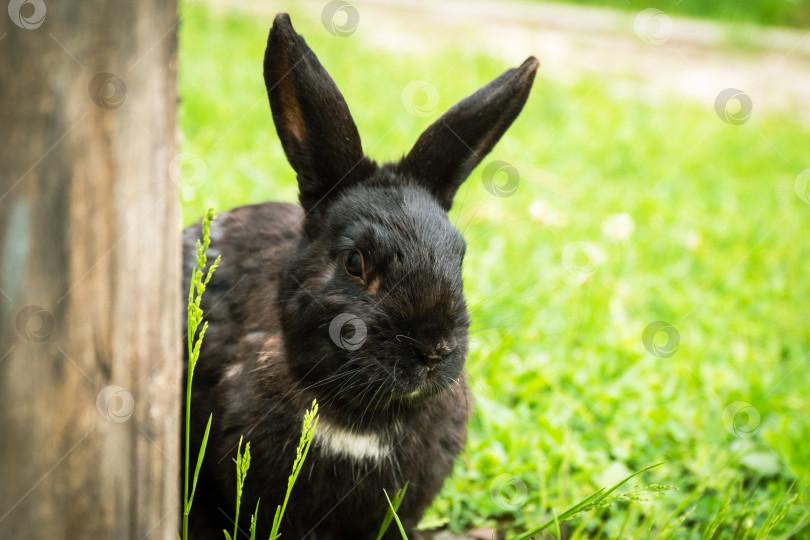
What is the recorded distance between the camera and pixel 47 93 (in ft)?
4.58

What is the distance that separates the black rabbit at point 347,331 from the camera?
2215 millimetres

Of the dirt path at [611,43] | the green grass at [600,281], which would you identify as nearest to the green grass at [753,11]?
the dirt path at [611,43]

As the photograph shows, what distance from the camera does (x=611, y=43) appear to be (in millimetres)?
8922

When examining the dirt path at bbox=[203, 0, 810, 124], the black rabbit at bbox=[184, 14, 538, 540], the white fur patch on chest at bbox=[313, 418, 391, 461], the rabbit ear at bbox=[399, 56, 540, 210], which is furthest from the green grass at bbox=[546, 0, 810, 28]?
the white fur patch on chest at bbox=[313, 418, 391, 461]

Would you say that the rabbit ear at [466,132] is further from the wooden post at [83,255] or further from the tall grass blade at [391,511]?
the wooden post at [83,255]

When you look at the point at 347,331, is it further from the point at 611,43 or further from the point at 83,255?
the point at 611,43

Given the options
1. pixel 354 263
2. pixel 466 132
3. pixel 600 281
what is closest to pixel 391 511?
pixel 354 263

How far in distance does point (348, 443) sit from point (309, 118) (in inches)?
37.5

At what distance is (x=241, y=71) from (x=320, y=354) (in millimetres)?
4033

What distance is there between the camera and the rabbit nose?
215 cm

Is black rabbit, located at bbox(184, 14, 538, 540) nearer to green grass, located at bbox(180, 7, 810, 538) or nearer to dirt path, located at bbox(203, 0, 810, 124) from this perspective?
green grass, located at bbox(180, 7, 810, 538)

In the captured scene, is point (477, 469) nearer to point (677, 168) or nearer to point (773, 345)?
point (773, 345)

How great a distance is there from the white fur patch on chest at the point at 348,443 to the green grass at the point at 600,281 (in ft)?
1.86

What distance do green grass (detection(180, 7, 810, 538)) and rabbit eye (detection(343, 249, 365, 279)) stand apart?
1.83ft
